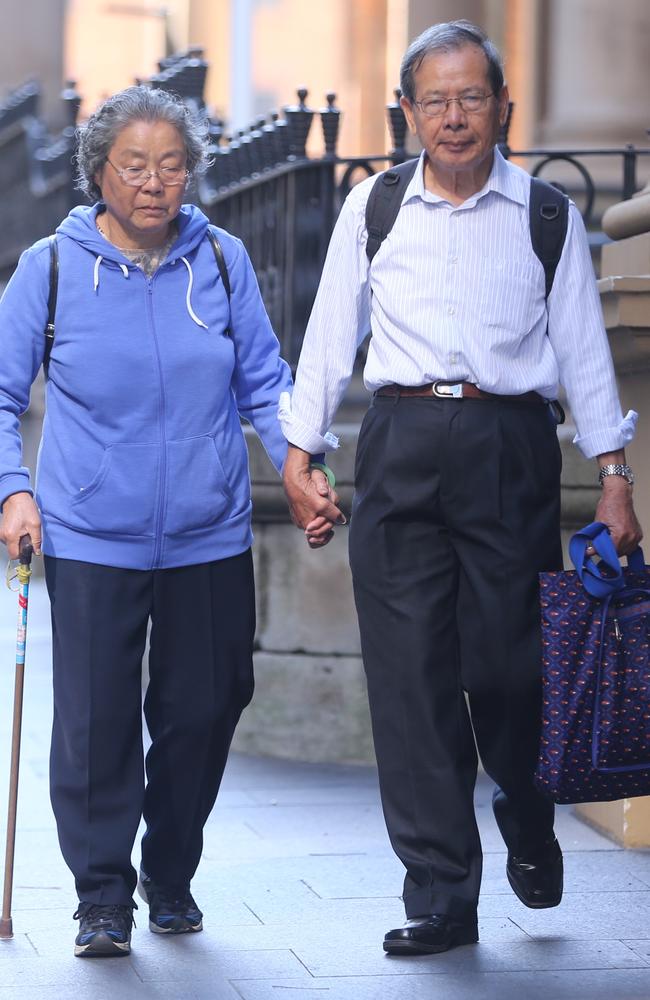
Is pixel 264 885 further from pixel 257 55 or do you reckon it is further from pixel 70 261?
pixel 257 55

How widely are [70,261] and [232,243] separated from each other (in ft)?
1.35

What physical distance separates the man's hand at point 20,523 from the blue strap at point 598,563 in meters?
1.17

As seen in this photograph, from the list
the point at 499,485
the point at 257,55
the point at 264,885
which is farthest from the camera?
the point at 257,55

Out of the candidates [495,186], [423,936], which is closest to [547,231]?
[495,186]

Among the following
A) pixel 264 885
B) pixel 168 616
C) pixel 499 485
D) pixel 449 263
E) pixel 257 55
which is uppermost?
pixel 257 55

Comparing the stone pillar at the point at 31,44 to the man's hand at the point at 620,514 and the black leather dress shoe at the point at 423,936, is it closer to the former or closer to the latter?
the man's hand at the point at 620,514

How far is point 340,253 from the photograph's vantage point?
14.0 ft

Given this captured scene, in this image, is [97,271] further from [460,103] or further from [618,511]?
[618,511]

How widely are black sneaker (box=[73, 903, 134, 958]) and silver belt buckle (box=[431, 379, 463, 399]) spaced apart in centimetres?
136

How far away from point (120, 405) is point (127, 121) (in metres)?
0.64

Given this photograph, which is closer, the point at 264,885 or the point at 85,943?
the point at 85,943

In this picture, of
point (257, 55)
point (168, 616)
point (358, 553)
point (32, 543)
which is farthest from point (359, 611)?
point (257, 55)

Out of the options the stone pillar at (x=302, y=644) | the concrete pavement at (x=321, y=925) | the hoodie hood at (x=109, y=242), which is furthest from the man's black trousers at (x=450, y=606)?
the stone pillar at (x=302, y=644)

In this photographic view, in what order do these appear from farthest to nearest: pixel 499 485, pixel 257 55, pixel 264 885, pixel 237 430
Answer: pixel 257 55
pixel 264 885
pixel 237 430
pixel 499 485
